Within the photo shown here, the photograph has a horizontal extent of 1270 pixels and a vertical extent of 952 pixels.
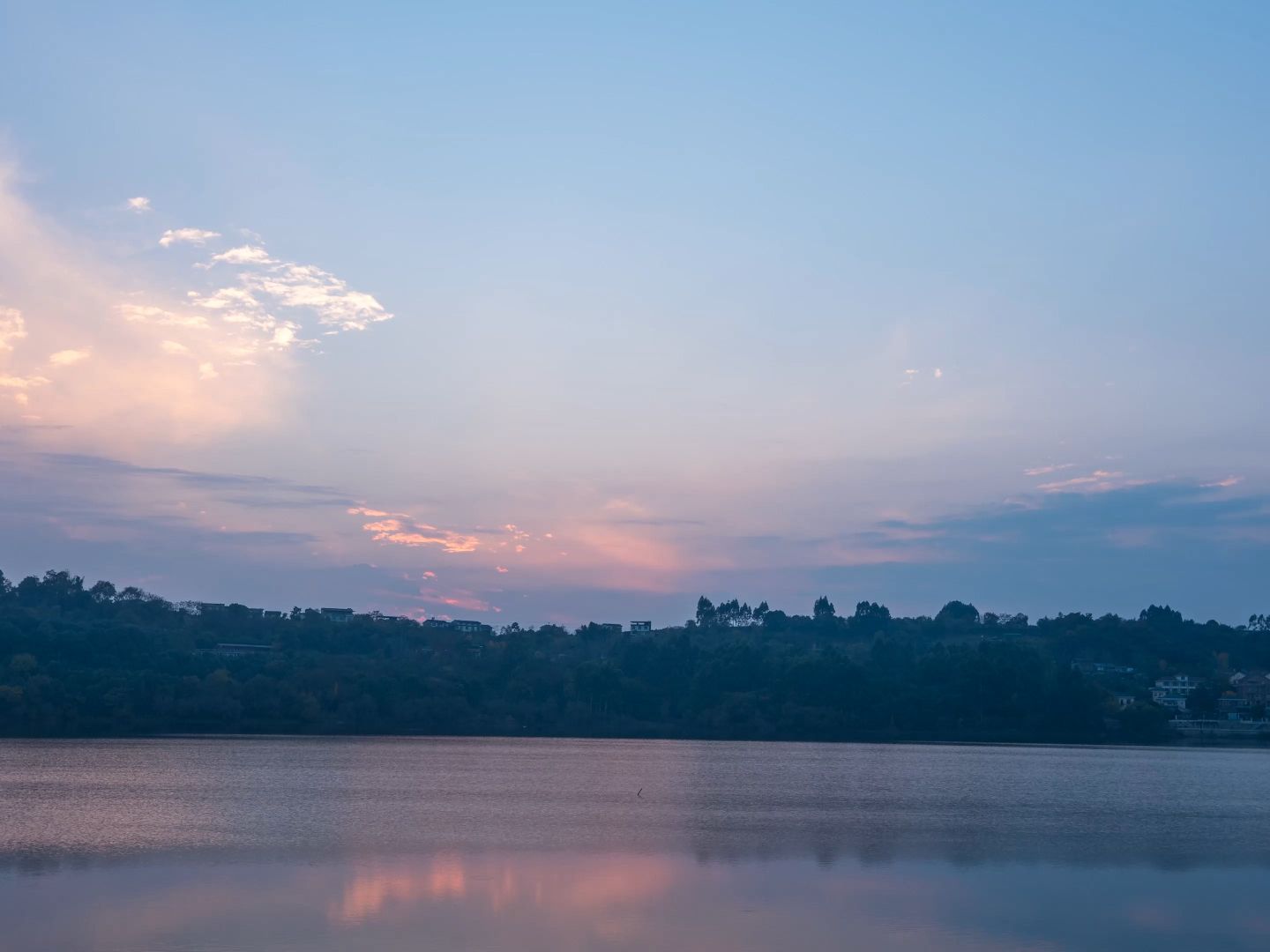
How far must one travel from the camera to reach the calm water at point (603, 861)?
23266mm

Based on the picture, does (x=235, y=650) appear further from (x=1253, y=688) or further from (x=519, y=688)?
(x=1253, y=688)

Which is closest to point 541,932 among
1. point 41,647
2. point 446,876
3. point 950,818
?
point 446,876

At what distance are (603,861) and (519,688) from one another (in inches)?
3640

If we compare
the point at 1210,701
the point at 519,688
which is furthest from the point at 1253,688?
the point at 519,688

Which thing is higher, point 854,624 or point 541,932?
point 854,624

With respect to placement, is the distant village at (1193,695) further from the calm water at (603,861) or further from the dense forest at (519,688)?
the calm water at (603,861)

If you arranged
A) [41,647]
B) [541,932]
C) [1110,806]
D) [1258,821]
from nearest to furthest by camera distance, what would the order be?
[541,932] → [1258,821] → [1110,806] → [41,647]

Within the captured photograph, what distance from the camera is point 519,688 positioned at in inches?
4843

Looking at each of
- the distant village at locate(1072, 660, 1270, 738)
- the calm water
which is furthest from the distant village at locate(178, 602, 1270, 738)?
the calm water

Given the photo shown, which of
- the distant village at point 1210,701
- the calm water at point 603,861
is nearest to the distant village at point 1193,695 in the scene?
the distant village at point 1210,701

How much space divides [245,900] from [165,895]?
176cm

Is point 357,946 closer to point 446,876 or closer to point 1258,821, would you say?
point 446,876

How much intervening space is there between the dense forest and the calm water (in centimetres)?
3802

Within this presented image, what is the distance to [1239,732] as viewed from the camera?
127 m
